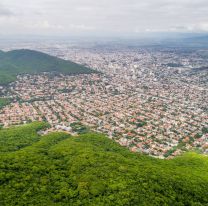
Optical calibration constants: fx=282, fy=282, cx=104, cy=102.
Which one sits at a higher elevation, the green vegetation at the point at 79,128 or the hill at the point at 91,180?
the hill at the point at 91,180

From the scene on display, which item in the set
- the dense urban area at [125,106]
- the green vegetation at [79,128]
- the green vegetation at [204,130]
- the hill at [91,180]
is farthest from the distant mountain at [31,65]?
the hill at [91,180]

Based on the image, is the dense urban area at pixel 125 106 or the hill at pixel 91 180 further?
the dense urban area at pixel 125 106

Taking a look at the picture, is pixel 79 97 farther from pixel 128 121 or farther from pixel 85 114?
pixel 128 121

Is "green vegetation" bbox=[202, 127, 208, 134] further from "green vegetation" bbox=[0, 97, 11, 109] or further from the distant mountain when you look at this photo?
the distant mountain

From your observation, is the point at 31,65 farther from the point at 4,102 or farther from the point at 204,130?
the point at 204,130

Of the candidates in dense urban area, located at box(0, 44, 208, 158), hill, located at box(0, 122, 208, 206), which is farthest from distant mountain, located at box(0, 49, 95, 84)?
hill, located at box(0, 122, 208, 206)

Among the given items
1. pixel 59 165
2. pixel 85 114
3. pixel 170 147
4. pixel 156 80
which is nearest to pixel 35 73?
pixel 156 80

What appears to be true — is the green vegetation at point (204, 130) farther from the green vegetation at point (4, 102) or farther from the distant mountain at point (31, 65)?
the distant mountain at point (31, 65)
